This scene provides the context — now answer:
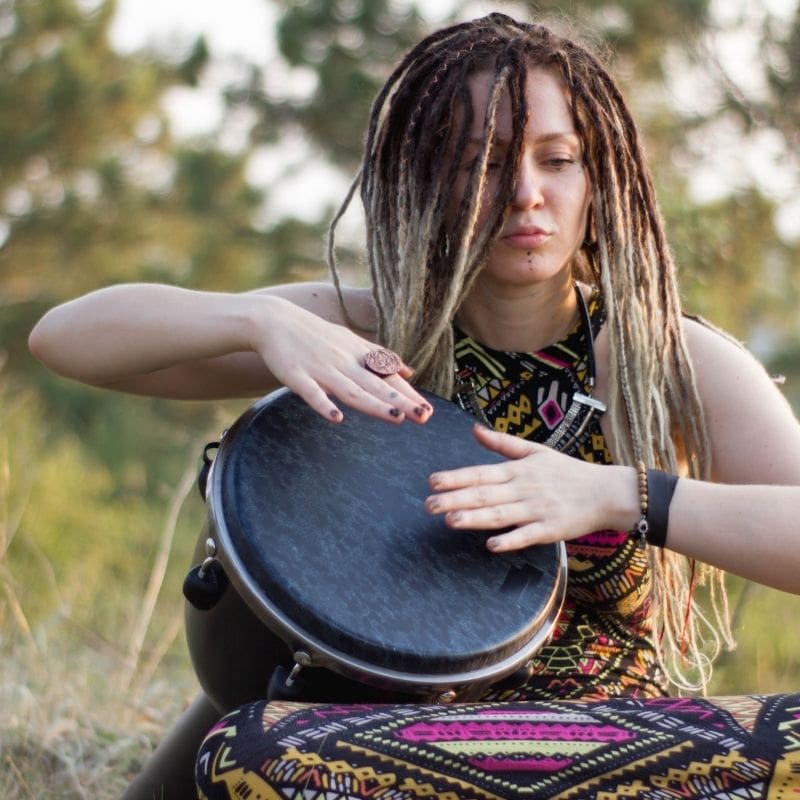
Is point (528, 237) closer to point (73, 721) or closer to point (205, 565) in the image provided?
point (205, 565)

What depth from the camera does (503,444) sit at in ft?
6.06

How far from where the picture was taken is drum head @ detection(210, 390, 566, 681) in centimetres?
163

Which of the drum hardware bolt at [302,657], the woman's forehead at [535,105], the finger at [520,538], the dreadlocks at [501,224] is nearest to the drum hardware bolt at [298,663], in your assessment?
the drum hardware bolt at [302,657]

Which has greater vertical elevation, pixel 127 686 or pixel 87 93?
pixel 87 93

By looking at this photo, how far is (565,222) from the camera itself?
6.89ft

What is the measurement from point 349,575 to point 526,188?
705 mm

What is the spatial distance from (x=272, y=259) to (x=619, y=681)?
6.82 metres

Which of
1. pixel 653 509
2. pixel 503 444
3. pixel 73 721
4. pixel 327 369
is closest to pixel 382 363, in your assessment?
pixel 327 369

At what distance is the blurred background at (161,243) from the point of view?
3414 mm

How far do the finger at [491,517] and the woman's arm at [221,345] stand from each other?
160 mm

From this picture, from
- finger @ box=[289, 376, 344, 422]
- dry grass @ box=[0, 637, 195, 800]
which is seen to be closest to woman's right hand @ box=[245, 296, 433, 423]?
finger @ box=[289, 376, 344, 422]


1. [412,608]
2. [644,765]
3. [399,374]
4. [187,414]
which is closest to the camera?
[644,765]

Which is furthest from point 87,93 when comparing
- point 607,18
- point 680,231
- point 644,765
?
point 644,765

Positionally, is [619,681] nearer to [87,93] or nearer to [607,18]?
[607,18]
